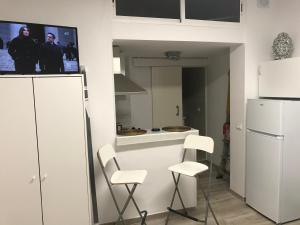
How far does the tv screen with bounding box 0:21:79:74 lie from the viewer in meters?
2.06

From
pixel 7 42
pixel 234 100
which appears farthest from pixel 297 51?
pixel 7 42

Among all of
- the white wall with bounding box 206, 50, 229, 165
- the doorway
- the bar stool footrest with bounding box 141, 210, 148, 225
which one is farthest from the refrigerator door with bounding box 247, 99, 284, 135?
the doorway

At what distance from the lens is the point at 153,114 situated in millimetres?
4688

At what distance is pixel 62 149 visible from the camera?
219 centimetres

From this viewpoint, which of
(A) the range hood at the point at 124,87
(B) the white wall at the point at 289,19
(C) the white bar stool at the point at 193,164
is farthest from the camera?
(B) the white wall at the point at 289,19

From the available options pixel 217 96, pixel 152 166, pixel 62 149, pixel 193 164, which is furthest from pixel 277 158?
pixel 62 149

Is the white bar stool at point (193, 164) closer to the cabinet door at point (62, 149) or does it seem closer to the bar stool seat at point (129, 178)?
the bar stool seat at point (129, 178)

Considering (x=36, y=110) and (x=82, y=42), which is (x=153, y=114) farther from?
(x=36, y=110)

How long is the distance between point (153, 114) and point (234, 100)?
1634 millimetres

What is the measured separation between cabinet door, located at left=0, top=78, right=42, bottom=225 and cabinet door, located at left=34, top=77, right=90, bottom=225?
0.06 meters

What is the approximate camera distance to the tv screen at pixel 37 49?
2.06m

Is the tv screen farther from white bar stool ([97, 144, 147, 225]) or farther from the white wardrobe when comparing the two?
white bar stool ([97, 144, 147, 225])

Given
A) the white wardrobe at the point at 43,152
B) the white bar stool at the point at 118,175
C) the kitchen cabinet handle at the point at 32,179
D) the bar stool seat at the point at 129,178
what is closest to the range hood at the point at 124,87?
the white bar stool at the point at 118,175

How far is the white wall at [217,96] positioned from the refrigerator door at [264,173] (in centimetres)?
146
